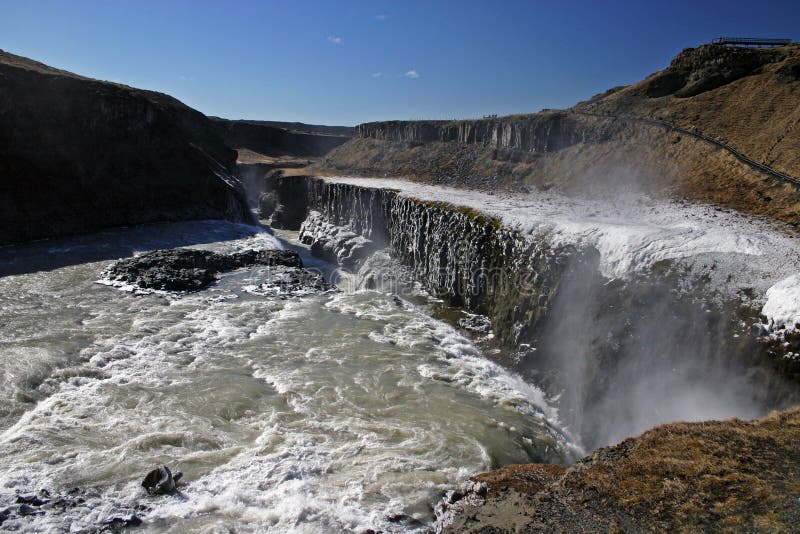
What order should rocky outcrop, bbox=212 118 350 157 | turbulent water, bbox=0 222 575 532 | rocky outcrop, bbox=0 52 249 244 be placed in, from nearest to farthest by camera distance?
turbulent water, bbox=0 222 575 532
rocky outcrop, bbox=0 52 249 244
rocky outcrop, bbox=212 118 350 157

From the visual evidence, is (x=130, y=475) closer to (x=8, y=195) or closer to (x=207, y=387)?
(x=207, y=387)

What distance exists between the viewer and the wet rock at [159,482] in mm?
8438

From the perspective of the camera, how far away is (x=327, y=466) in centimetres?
938

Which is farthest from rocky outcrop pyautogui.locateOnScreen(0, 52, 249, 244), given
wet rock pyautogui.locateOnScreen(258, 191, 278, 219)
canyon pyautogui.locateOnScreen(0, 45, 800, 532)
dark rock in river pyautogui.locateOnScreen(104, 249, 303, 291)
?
wet rock pyautogui.locateOnScreen(258, 191, 278, 219)

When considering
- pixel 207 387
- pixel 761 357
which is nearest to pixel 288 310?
pixel 207 387

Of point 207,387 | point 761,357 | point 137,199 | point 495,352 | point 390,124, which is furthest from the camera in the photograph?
point 390,124

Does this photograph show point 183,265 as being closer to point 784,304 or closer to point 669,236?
point 669,236

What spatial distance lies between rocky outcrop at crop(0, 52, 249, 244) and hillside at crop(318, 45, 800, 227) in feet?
73.2

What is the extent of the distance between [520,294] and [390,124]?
163 ft

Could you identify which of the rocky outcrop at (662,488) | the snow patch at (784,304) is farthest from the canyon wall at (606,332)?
the rocky outcrop at (662,488)

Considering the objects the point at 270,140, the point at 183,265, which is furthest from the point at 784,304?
the point at 270,140

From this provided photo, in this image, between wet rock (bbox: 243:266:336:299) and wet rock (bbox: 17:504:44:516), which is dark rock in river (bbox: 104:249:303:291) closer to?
wet rock (bbox: 243:266:336:299)

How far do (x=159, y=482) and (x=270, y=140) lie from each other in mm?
102812

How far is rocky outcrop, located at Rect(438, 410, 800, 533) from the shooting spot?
5809 millimetres
